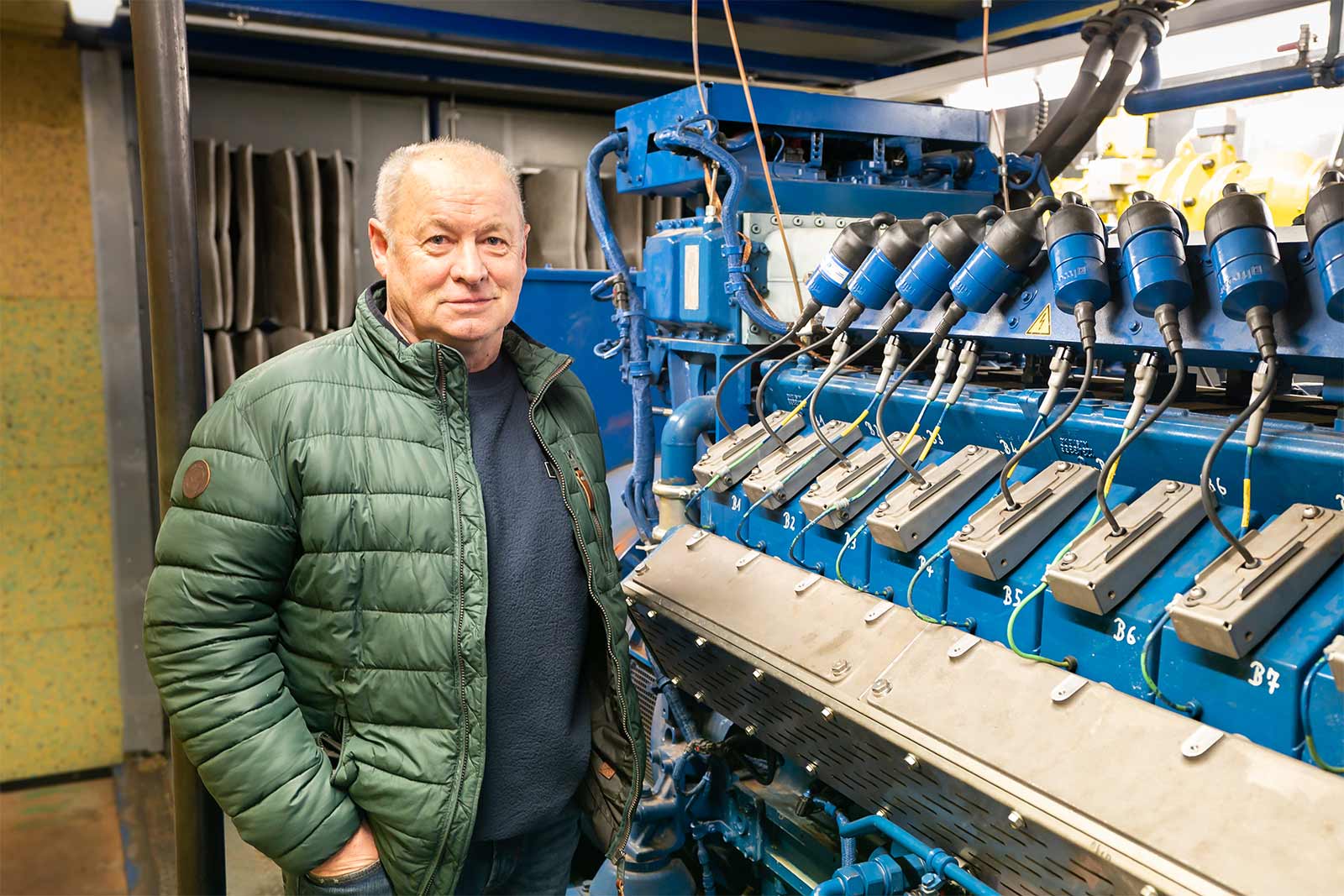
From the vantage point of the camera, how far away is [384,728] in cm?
153

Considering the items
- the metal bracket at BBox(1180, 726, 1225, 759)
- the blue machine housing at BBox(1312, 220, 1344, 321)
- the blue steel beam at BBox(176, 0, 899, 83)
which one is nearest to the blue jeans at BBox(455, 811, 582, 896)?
the metal bracket at BBox(1180, 726, 1225, 759)

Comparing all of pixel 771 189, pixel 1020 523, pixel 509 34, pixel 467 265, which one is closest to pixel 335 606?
pixel 467 265

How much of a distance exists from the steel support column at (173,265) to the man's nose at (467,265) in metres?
0.61

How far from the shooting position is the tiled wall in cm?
429

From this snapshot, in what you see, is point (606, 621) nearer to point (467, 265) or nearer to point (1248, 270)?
point (467, 265)

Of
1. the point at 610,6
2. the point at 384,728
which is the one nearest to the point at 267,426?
the point at 384,728

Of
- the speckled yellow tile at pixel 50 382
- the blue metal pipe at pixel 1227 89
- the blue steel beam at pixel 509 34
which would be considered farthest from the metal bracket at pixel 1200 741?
the speckled yellow tile at pixel 50 382

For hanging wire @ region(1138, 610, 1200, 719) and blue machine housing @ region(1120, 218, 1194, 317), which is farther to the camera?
blue machine housing @ region(1120, 218, 1194, 317)

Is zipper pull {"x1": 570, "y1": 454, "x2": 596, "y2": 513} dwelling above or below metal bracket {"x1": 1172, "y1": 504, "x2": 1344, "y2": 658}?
above

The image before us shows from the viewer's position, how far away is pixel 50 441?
442 cm

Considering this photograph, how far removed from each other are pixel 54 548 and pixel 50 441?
457 mm

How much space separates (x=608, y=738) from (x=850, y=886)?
0.49 metres

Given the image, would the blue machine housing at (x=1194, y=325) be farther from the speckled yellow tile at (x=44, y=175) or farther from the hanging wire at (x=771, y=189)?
the speckled yellow tile at (x=44, y=175)

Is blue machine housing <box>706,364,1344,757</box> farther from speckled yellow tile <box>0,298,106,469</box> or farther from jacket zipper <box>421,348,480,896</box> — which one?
speckled yellow tile <box>0,298,106,469</box>
